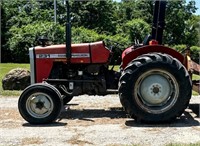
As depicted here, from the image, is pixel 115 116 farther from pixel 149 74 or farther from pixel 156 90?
pixel 149 74

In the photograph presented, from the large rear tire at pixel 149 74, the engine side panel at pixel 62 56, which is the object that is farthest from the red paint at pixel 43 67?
the large rear tire at pixel 149 74

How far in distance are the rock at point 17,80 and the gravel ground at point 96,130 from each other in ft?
11.5

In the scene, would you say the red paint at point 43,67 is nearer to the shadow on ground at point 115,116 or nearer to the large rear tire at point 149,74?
the shadow on ground at point 115,116

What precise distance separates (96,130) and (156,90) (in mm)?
1505

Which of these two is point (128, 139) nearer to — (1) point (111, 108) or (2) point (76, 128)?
(2) point (76, 128)

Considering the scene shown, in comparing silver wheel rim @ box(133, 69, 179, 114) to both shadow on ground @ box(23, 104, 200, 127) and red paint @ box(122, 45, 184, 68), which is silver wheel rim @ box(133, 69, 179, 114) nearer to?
shadow on ground @ box(23, 104, 200, 127)

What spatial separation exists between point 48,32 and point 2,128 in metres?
27.1

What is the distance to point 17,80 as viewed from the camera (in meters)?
13.1

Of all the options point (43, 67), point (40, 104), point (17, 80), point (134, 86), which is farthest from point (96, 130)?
point (17, 80)

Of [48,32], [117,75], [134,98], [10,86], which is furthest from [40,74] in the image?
[48,32]

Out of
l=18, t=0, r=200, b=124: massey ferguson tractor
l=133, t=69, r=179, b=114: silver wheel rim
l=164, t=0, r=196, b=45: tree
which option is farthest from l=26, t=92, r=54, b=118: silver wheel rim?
l=164, t=0, r=196, b=45: tree

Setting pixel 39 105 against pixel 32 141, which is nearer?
pixel 32 141

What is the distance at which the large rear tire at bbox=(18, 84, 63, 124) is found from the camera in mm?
7891

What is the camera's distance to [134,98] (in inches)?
307
